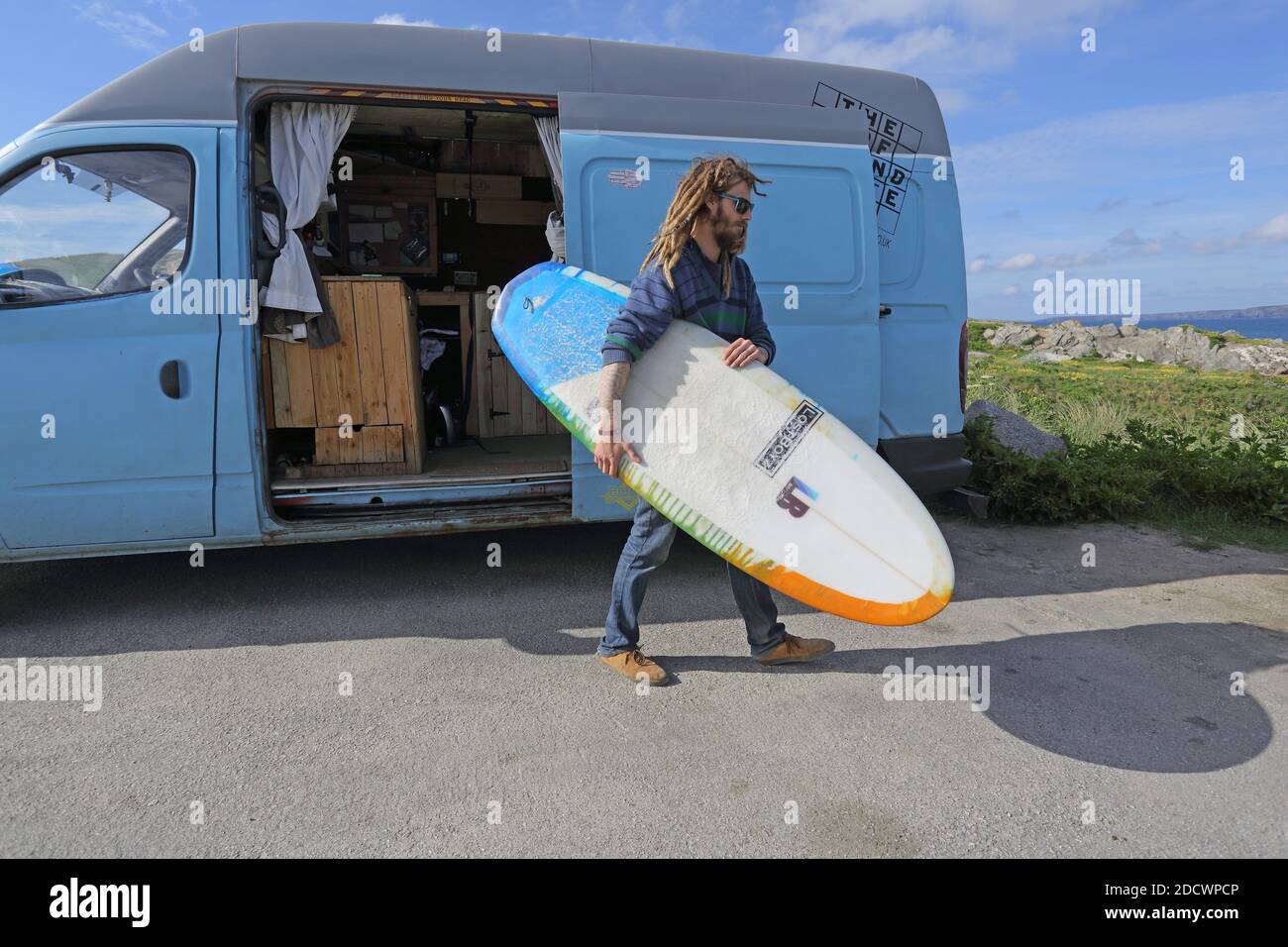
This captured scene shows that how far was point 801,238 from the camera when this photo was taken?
166 inches

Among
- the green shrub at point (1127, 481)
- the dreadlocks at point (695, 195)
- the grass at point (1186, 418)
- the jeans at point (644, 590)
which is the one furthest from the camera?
the green shrub at point (1127, 481)

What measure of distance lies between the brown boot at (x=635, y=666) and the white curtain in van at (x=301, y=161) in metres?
2.52

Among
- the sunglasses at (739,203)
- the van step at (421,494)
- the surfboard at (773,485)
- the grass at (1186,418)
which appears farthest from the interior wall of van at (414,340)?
the grass at (1186,418)

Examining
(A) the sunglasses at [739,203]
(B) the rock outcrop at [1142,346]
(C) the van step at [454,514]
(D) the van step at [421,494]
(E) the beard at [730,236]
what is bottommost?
(C) the van step at [454,514]

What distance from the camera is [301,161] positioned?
432 centimetres

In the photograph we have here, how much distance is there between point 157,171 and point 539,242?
4199mm

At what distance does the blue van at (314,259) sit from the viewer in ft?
11.7

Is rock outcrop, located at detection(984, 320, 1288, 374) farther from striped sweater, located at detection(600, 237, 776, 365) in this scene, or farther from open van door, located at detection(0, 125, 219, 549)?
open van door, located at detection(0, 125, 219, 549)

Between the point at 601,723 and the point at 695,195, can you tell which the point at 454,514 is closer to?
the point at 601,723

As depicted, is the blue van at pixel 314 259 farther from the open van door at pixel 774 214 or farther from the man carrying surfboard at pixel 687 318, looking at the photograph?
the man carrying surfboard at pixel 687 318

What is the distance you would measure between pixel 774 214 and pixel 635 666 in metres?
2.48

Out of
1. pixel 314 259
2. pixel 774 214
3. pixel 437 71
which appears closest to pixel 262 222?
pixel 314 259
